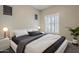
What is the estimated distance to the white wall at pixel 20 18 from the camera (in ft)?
4.40

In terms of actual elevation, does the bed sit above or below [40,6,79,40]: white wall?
below

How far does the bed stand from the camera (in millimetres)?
1286

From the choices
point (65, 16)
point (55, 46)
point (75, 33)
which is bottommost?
point (55, 46)

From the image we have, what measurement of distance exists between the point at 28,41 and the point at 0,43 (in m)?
0.43

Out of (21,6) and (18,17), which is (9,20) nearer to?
(18,17)

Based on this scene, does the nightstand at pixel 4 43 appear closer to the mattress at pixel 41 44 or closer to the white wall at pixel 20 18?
the mattress at pixel 41 44

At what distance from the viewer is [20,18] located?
1454mm

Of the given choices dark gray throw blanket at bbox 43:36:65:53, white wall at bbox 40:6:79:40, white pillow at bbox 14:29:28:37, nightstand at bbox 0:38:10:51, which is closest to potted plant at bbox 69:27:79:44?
white wall at bbox 40:6:79:40

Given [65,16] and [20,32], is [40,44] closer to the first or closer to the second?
[20,32]

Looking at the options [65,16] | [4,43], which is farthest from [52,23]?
[4,43]

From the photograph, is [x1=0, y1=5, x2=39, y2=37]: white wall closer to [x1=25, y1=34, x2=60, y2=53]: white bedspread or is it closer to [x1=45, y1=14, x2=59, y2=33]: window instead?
[x1=45, y1=14, x2=59, y2=33]: window

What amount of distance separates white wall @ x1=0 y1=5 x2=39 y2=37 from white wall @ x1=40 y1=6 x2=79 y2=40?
6.9 inches

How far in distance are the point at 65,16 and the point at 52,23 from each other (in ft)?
0.82

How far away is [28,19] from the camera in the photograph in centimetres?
151
